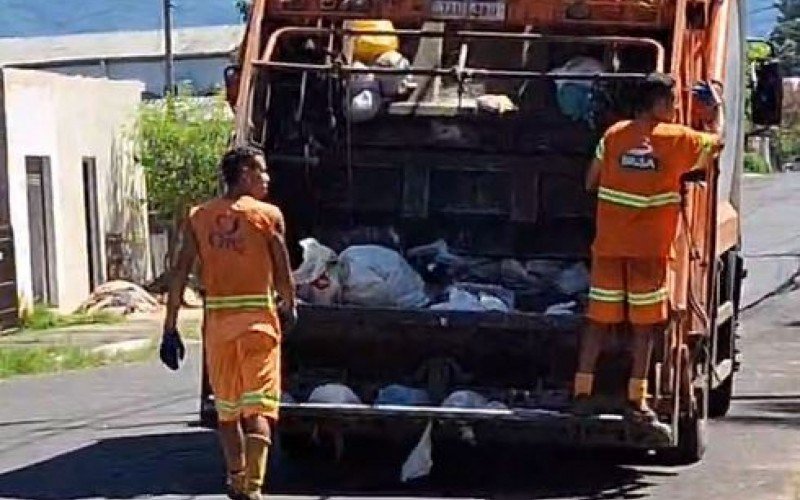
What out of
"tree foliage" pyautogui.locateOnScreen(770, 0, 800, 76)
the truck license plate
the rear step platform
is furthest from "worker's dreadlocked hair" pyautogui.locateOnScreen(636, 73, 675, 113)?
"tree foliage" pyautogui.locateOnScreen(770, 0, 800, 76)

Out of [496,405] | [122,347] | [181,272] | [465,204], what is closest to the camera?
[181,272]

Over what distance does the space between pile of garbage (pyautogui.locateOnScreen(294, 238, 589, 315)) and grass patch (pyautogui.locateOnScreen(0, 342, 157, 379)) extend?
7973 mm

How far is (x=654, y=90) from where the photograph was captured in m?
10.1

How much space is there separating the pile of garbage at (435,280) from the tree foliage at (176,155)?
1894 cm

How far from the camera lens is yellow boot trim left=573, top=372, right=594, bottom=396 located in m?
10.2

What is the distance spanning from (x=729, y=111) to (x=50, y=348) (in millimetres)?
10874

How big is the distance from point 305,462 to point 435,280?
4.35ft

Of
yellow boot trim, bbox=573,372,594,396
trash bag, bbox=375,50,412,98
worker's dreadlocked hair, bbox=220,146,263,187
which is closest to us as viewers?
worker's dreadlocked hair, bbox=220,146,263,187

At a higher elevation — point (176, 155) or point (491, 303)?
point (491, 303)

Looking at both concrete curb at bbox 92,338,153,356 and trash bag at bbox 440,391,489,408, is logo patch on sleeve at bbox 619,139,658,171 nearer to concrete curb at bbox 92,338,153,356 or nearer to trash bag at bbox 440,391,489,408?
trash bag at bbox 440,391,489,408

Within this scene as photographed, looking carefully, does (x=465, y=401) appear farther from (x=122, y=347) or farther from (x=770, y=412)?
(x=122, y=347)

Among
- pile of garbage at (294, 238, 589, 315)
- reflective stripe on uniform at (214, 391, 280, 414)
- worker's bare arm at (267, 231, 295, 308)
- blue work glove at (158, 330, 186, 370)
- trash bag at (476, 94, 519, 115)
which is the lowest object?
Answer: reflective stripe on uniform at (214, 391, 280, 414)

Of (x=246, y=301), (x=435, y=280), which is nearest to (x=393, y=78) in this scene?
(x=435, y=280)

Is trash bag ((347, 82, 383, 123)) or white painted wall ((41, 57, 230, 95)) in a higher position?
trash bag ((347, 82, 383, 123))
